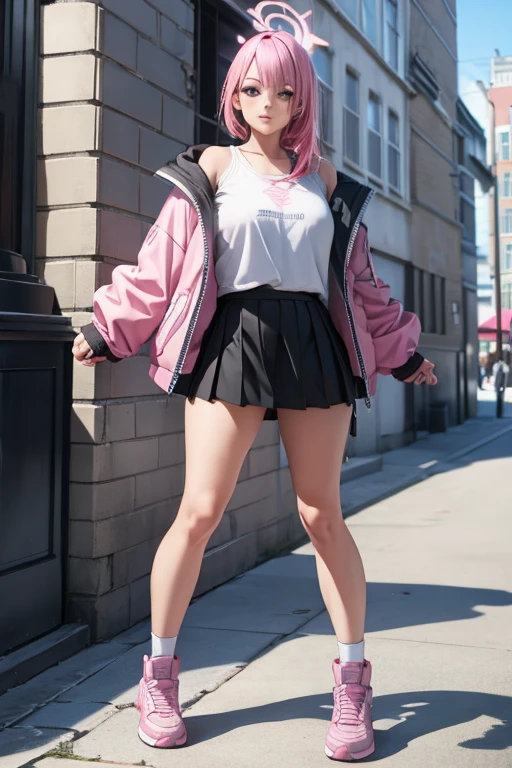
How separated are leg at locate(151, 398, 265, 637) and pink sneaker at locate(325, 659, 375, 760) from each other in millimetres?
536

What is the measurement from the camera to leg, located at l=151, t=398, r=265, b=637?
287cm

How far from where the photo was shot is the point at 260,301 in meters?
2.88

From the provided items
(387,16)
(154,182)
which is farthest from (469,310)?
(154,182)

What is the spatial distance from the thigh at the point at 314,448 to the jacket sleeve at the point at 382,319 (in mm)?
324

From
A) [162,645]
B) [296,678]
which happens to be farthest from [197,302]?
[296,678]

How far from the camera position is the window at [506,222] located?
5597 centimetres

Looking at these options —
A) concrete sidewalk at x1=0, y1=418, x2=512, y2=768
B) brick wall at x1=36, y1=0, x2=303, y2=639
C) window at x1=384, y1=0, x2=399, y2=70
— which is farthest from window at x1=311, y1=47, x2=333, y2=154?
brick wall at x1=36, y1=0, x2=303, y2=639

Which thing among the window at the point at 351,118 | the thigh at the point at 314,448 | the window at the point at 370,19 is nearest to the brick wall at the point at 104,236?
the thigh at the point at 314,448

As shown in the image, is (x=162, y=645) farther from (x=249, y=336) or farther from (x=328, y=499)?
(x=249, y=336)

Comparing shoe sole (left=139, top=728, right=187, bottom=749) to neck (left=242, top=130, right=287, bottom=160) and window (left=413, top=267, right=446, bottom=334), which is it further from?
window (left=413, top=267, right=446, bottom=334)

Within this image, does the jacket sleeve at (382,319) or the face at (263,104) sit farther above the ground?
the face at (263,104)

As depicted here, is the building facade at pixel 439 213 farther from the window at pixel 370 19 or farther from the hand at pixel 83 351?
the hand at pixel 83 351

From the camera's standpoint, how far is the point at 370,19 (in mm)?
14344

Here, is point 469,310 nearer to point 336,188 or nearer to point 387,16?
point 387,16
